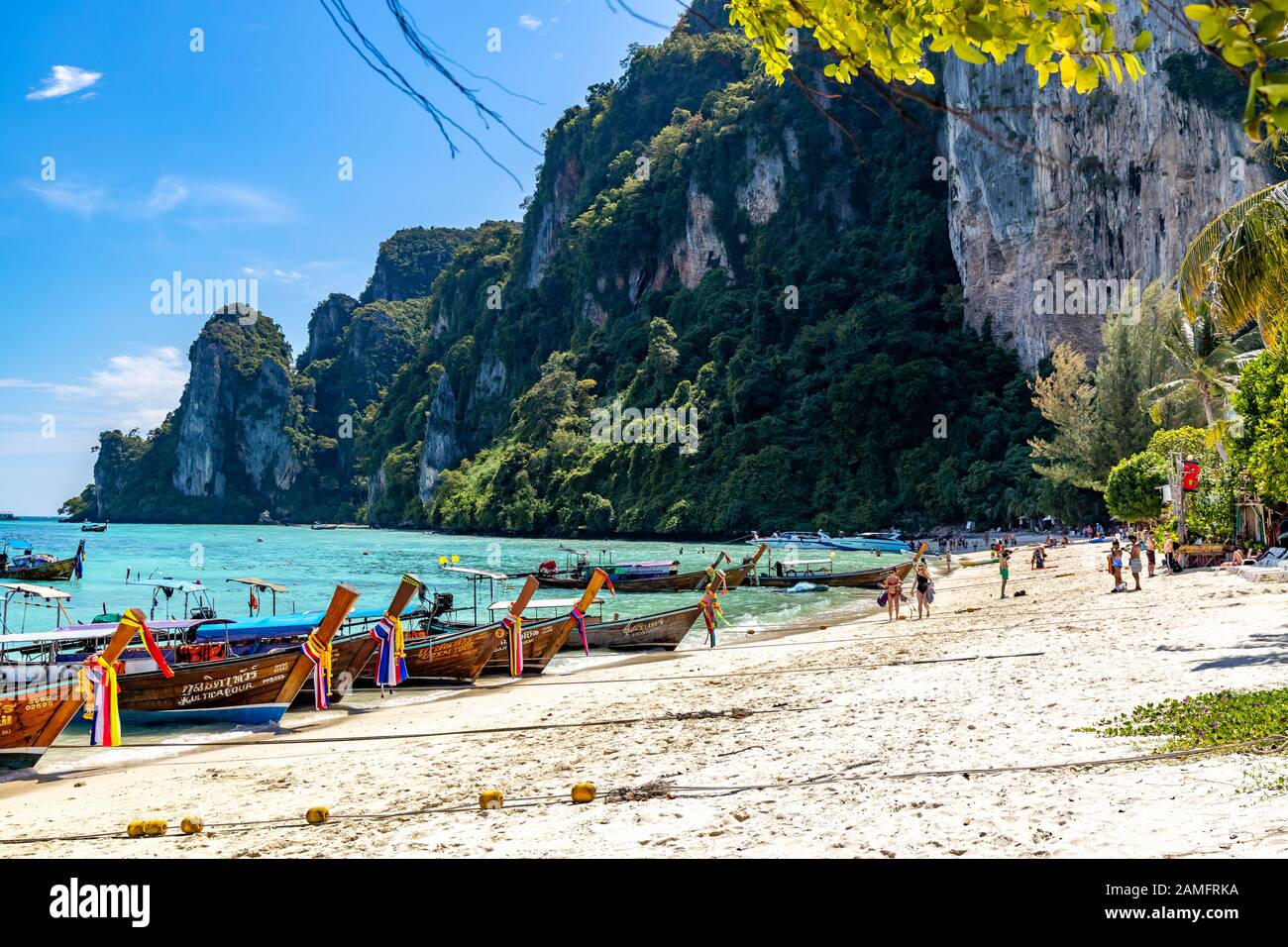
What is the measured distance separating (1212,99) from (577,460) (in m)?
66.8


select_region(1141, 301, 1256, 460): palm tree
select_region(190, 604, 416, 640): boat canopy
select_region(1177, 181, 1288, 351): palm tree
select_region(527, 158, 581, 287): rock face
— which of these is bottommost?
select_region(190, 604, 416, 640): boat canopy

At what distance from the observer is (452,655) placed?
17.5 metres

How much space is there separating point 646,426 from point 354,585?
52911 millimetres

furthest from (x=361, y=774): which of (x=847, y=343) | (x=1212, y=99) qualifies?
(x=847, y=343)

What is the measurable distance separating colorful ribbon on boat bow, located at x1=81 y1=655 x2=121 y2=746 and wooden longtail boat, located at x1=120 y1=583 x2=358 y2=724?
1.90m

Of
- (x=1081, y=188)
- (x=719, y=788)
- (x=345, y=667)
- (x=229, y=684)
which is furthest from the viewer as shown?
(x=1081, y=188)

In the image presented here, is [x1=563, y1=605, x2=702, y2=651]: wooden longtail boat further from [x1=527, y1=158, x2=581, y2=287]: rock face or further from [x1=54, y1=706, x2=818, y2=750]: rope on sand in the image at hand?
[x1=527, y1=158, x2=581, y2=287]: rock face

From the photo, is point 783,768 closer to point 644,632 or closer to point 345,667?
point 345,667

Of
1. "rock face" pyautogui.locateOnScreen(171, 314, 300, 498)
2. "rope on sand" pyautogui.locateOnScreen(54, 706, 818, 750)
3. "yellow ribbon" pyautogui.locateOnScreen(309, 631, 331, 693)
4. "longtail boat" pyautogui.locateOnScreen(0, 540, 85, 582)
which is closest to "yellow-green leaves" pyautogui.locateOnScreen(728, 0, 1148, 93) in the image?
"rope on sand" pyautogui.locateOnScreen(54, 706, 818, 750)

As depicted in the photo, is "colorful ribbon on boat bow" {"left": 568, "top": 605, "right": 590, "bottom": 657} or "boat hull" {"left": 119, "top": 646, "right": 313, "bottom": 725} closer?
"boat hull" {"left": 119, "top": 646, "right": 313, "bottom": 725}

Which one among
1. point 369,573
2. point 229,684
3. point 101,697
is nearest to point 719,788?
point 101,697

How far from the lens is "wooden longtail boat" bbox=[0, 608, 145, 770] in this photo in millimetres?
11078

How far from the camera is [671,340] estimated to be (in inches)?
3971

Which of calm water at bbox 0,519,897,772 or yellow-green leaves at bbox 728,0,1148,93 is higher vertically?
yellow-green leaves at bbox 728,0,1148,93
